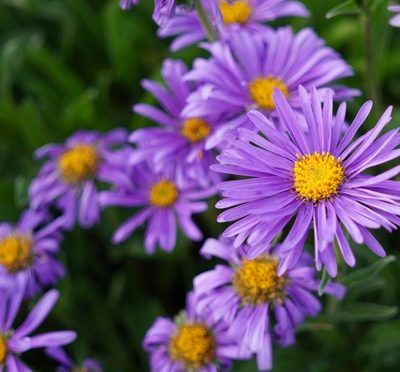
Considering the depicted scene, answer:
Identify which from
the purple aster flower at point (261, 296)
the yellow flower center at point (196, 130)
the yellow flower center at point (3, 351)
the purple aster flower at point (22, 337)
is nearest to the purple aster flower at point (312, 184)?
the purple aster flower at point (261, 296)

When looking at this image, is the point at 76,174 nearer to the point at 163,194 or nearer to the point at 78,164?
the point at 78,164

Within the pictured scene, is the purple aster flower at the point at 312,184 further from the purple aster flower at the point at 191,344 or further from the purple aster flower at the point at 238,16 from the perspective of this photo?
the purple aster flower at the point at 238,16

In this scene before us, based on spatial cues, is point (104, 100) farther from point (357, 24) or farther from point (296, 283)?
point (296, 283)

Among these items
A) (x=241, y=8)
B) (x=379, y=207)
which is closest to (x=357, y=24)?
(x=241, y=8)

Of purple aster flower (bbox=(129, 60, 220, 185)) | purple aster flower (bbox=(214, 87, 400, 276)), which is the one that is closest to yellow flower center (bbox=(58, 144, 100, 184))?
purple aster flower (bbox=(129, 60, 220, 185))

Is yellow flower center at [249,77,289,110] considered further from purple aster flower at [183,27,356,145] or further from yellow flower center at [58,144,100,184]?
yellow flower center at [58,144,100,184]
